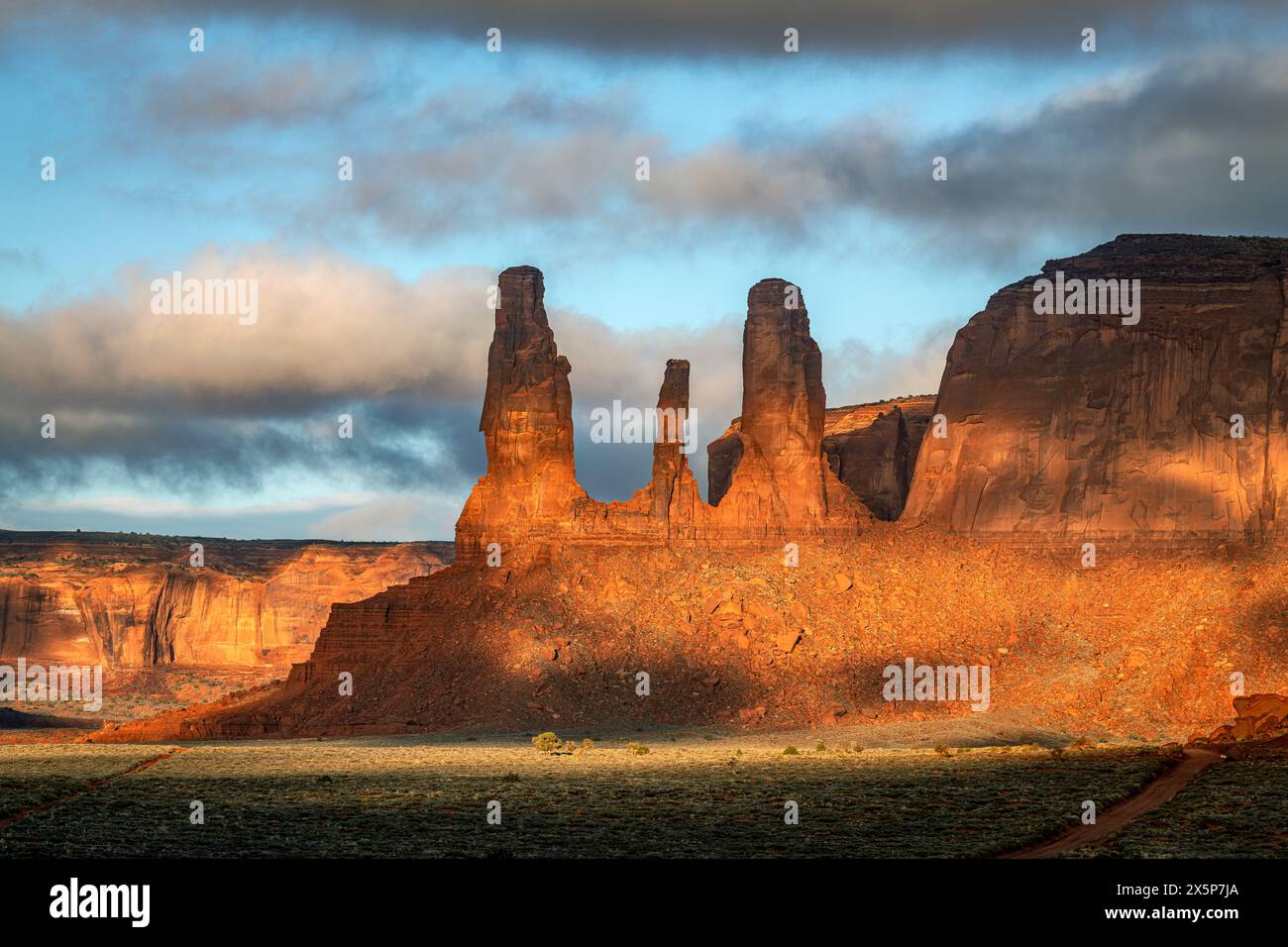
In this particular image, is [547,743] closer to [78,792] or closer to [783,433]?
[78,792]

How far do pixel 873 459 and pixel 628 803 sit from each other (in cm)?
6745

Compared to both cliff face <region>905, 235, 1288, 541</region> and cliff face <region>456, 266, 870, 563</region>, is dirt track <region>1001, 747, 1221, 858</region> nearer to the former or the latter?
cliff face <region>905, 235, 1288, 541</region>

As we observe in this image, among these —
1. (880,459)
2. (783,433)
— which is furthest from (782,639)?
(880,459)

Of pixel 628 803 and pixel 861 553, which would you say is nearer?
pixel 628 803

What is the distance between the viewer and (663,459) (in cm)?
9538

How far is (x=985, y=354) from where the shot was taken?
9825 cm

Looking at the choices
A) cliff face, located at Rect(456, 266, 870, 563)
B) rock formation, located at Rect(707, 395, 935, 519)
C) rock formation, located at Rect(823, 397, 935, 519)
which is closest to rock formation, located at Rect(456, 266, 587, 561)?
cliff face, located at Rect(456, 266, 870, 563)

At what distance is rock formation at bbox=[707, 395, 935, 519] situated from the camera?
10806 centimetres

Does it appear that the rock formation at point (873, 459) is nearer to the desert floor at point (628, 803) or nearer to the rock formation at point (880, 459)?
the rock formation at point (880, 459)

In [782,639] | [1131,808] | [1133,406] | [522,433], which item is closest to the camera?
[1131,808]

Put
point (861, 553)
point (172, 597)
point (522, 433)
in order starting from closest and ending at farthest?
point (861, 553), point (522, 433), point (172, 597)
